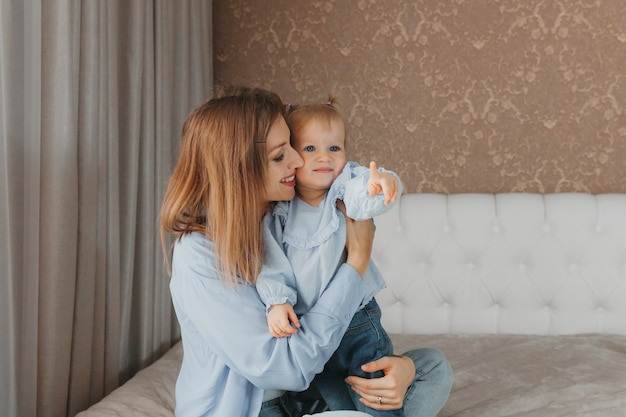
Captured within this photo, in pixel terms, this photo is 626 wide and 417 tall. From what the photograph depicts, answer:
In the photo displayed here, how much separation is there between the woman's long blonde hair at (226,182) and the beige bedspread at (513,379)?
799 millimetres

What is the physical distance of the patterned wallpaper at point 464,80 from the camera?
3072mm

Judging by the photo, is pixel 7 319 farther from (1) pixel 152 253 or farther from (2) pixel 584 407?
(2) pixel 584 407

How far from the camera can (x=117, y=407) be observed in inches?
80.0

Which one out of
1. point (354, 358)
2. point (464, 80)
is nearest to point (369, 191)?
point (354, 358)

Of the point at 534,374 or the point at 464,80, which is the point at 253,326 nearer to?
the point at 534,374

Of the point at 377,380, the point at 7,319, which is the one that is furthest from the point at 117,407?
the point at 377,380

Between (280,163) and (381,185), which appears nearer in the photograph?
(381,185)

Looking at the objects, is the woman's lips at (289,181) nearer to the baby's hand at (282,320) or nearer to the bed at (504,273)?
the baby's hand at (282,320)

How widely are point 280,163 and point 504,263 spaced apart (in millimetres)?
1689

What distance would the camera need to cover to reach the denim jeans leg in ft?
5.56

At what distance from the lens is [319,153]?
5.39 ft

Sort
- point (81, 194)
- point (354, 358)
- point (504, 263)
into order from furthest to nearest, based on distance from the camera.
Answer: point (504, 263) < point (81, 194) < point (354, 358)

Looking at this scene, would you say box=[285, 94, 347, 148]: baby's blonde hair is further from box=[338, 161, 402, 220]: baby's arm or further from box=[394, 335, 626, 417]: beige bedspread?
box=[394, 335, 626, 417]: beige bedspread

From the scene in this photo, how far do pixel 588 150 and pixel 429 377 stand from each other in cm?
179
